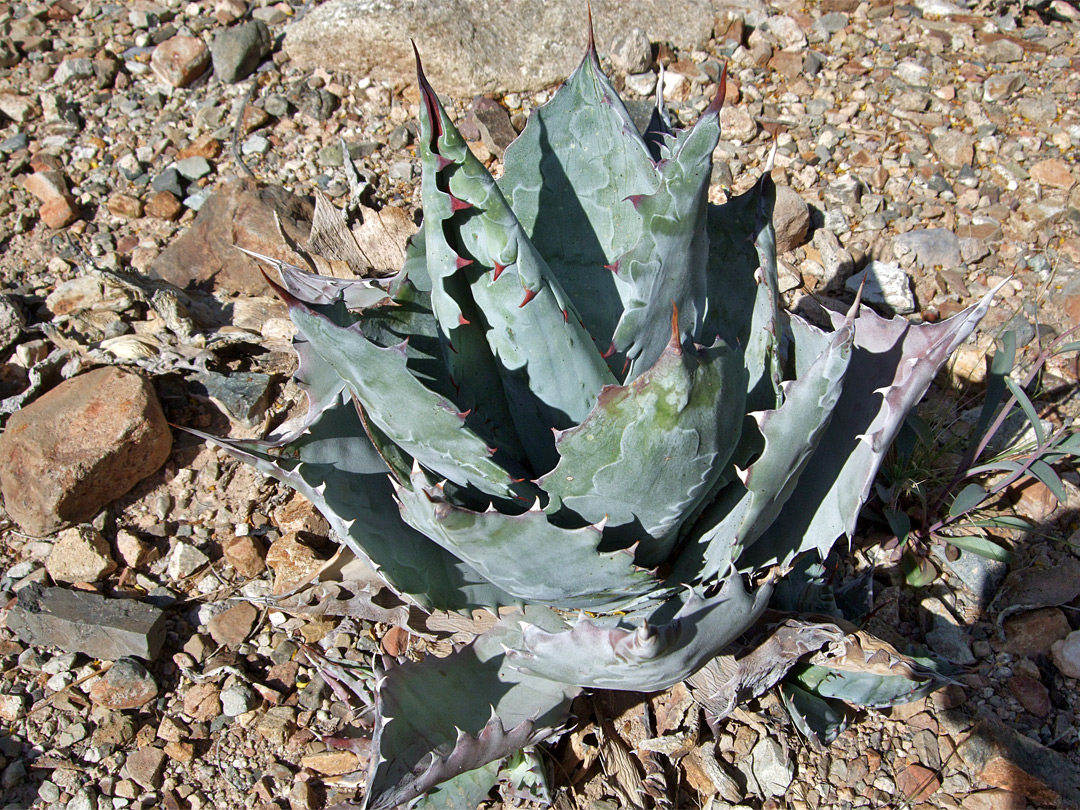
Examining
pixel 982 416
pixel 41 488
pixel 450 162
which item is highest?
pixel 450 162

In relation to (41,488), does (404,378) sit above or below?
above

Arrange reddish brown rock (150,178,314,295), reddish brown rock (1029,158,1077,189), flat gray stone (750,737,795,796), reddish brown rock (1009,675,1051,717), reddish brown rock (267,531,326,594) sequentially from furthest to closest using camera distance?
1. reddish brown rock (1029,158,1077,189)
2. reddish brown rock (150,178,314,295)
3. reddish brown rock (267,531,326,594)
4. reddish brown rock (1009,675,1051,717)
5. flat gray stone (750,737,795,796)

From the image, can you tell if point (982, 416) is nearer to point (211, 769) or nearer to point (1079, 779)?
point (1079, 779)

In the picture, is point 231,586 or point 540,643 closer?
point 540,643

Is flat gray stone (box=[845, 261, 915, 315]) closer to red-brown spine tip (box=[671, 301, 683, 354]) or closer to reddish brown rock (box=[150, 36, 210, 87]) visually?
red-brown spine tip (box=[671, 301, 683, 354])

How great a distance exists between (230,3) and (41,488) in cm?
264

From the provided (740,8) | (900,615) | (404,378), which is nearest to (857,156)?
(740,8)

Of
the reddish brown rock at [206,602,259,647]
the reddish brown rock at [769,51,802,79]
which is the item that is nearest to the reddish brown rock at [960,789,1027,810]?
the reddish brown rock at [206,602,259,647]

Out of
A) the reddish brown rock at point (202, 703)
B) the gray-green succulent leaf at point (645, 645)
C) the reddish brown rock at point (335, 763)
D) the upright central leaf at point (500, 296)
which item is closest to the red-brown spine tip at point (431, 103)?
the upright central leaf at point (500, 296)

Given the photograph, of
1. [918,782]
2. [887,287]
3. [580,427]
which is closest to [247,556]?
[580,427]

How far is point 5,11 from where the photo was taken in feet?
12.9

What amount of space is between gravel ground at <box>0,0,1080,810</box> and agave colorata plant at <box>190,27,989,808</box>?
372 mm

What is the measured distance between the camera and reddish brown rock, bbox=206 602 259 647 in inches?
86.5

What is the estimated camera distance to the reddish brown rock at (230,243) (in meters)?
2.99
